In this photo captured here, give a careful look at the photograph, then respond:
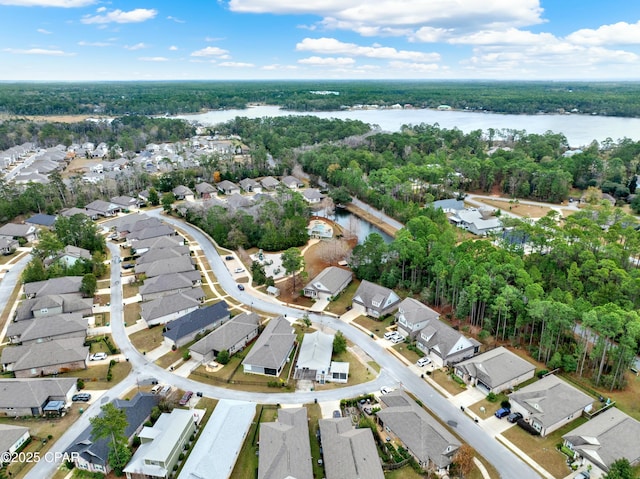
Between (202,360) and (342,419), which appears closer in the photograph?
(342,419)

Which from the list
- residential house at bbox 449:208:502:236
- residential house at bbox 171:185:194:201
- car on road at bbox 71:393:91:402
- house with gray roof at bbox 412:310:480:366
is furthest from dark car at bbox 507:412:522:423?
residential house at bbox 171:185:194:201

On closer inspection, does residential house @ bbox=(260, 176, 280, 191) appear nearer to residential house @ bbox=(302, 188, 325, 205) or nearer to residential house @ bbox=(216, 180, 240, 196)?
residential house @ bbox=(216, 180, 240, 196)

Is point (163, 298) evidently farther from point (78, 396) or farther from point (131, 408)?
point (131, 408)

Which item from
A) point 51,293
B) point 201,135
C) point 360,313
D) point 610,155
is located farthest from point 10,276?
point 610,155

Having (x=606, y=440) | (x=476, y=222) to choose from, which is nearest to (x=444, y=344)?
(x=606, y=440)

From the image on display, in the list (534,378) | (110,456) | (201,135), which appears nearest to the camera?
(110,456)

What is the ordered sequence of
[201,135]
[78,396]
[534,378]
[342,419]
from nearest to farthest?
1. [342,419]
2. [78,396]
3. [534,378]
4. [201,135]
